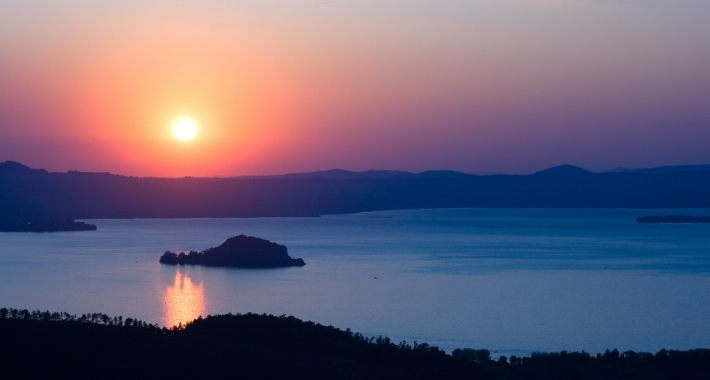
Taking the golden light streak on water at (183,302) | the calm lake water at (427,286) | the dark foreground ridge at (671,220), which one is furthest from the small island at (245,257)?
the dark foreground ridge at (671,220)

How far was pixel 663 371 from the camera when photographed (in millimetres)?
13836

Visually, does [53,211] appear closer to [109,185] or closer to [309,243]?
[109,185]

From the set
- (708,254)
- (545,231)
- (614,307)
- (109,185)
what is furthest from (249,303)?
(109,185)

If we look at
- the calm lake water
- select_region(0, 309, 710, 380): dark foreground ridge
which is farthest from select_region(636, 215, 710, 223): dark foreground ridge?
select_region(0, 309, 710, 380): dark foreground ridge

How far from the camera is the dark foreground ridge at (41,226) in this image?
66.1 m

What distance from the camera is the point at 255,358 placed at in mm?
12625

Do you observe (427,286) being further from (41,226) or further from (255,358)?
(41,226)

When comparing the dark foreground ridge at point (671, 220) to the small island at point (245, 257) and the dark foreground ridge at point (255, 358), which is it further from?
the dark foreground ridge at point (255, 358)

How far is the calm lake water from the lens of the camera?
22953 mm

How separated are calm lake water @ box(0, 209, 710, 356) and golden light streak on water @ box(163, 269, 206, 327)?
0.14ft

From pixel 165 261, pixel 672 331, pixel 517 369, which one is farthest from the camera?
pixel 165 261

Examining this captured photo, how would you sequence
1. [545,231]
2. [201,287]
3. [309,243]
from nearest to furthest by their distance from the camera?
[201,287] < [309,243] < [545,231]

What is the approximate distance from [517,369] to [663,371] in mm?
2334

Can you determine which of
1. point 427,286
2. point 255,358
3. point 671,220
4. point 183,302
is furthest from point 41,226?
point 255,358
